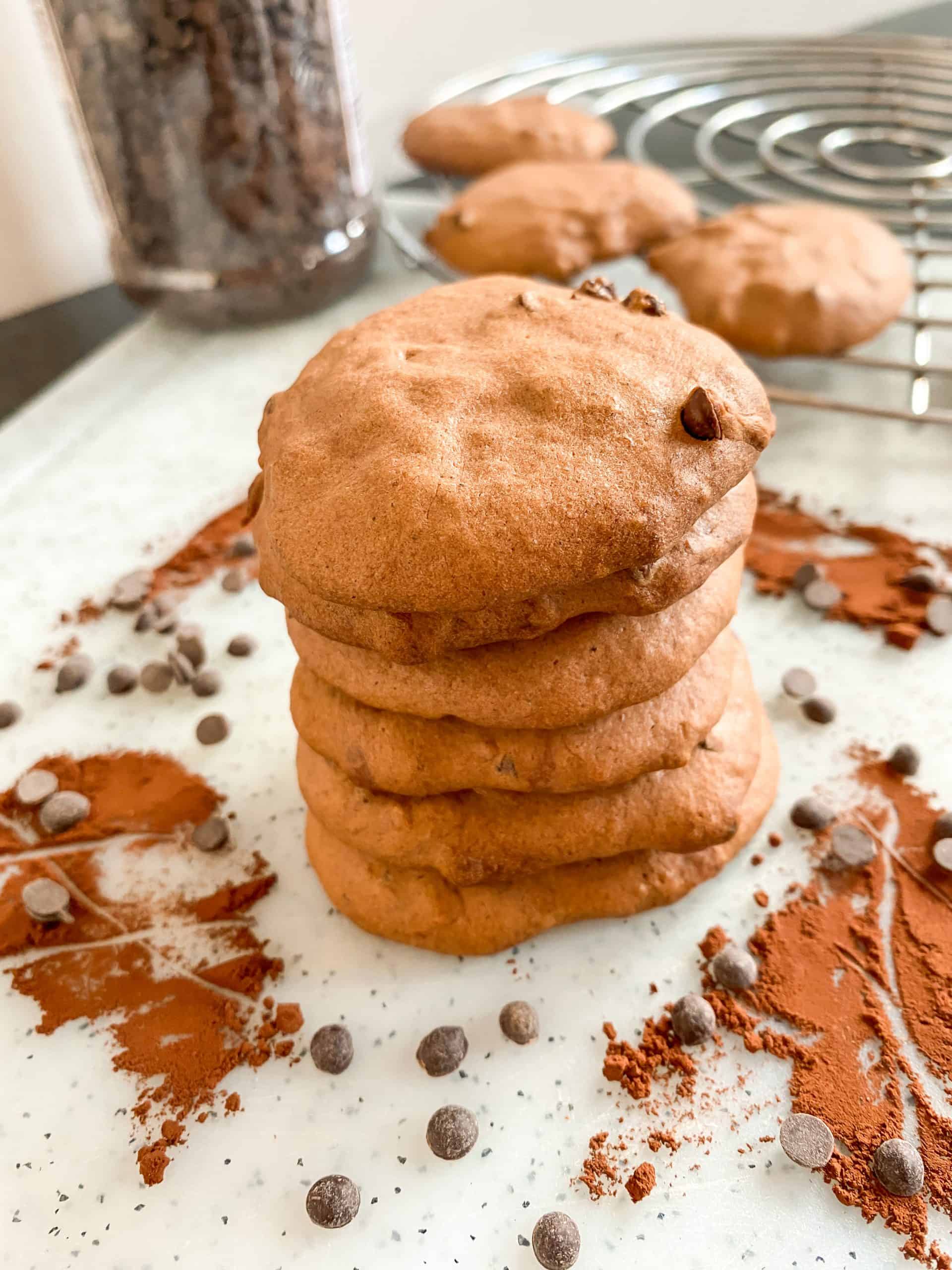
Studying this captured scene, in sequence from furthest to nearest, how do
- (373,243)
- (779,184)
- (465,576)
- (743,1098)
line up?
(779,184) → (373,243) → (743,1098) → (465,576)

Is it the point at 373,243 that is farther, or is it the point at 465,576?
the point at 373,243

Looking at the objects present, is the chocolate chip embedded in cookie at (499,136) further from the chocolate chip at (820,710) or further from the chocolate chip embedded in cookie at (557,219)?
the chocolate chip at (820,710)

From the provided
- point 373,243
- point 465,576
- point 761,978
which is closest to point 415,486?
point 465,576

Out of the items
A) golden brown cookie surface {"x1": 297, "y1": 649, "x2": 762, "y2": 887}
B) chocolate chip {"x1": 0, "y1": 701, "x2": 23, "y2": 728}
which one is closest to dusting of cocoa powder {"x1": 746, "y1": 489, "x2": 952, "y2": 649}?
golden brown cookie surface {"x1": 297, "y1": 649, "x2": 762, "y2": 887}

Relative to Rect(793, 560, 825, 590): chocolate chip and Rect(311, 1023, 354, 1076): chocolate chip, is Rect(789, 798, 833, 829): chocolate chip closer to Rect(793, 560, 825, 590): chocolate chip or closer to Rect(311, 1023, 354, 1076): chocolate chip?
Rect(793, 560, 825, 590): chocolate chip

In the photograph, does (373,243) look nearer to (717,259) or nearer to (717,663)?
(717,259)

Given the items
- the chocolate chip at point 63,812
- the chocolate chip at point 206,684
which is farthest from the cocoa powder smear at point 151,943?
the chocolate chip at point 206,684
